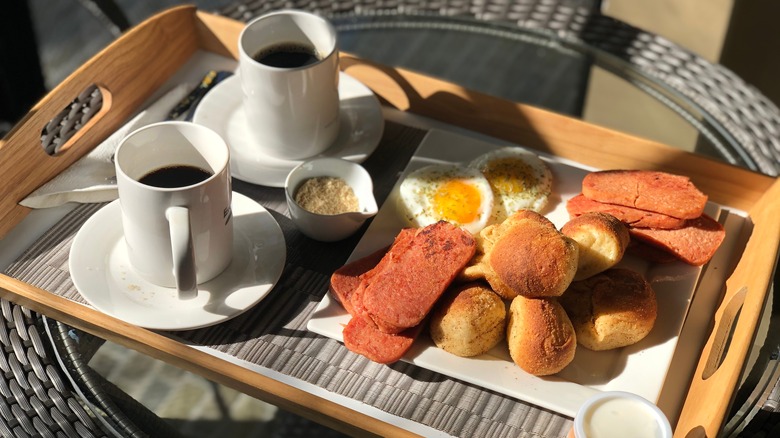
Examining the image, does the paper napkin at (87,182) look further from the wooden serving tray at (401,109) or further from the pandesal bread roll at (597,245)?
the pandesal bread roll at (597,245)

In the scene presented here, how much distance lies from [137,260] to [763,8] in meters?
1.85

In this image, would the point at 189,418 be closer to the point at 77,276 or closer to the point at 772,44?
the point at 77,276

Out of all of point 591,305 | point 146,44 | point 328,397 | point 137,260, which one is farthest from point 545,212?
point 146,44

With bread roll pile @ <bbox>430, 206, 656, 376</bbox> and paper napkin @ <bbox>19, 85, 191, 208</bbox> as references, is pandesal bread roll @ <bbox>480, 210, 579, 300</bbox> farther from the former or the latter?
paper napkin @ <bbox>19, 85, 191, 208</bbox>

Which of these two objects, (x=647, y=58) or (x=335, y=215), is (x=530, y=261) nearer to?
(x=335, y=215)

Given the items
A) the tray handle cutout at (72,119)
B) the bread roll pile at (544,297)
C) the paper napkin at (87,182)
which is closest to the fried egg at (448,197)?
the bread roll pile at (544,297)

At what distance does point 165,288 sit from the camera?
1195 mm

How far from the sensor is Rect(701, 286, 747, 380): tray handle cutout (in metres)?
1.14

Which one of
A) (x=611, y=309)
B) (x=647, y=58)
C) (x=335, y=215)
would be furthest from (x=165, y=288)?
(x=647, y=58)

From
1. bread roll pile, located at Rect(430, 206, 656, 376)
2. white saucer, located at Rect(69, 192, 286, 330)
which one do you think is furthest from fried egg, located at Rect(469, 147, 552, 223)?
white saucer, located at Rect(69, 192, 286, 330)

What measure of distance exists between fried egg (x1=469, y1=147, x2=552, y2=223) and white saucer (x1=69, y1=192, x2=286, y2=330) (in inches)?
13.5

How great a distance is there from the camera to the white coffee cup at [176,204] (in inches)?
42.4

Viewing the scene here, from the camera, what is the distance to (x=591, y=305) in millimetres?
1145

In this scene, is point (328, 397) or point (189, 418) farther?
point (189, 418)
